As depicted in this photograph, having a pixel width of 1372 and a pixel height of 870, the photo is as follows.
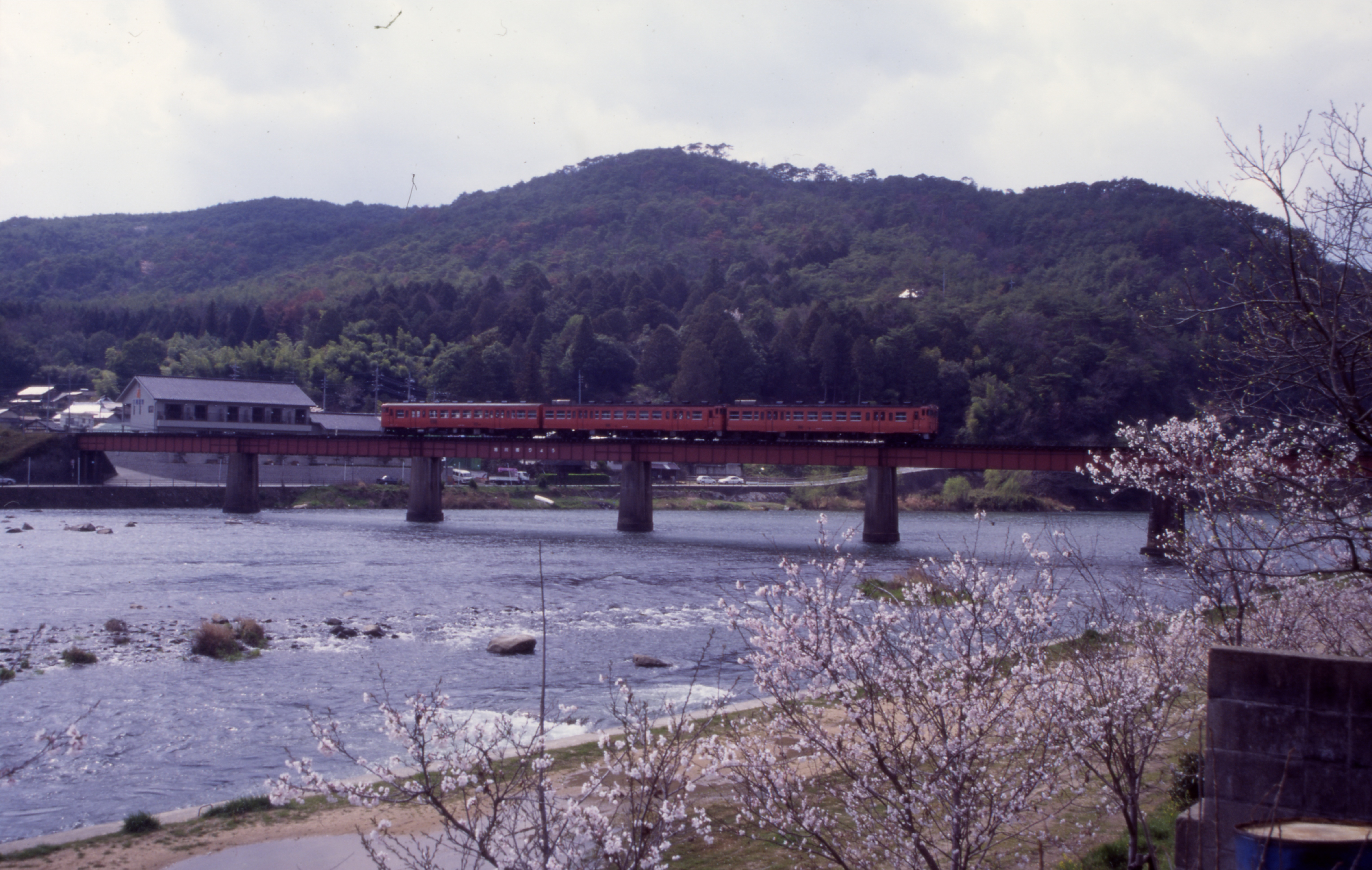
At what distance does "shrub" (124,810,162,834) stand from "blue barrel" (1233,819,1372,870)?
9666 millimetres

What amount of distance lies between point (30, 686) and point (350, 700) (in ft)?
17.5

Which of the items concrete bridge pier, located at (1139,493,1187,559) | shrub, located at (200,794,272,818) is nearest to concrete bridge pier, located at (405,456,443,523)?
concrete bridge pier, located at (1139,493,1187,559)

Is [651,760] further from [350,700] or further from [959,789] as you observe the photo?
[350,700]

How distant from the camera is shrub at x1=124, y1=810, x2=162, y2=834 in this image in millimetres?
9867

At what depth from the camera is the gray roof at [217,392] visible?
242 ft

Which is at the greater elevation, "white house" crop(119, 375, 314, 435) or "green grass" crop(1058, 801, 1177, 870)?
"white house" crop(119, 375, 314, 435)

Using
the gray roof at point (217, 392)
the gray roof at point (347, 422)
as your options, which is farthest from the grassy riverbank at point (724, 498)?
the gray roof at point (217, 392)

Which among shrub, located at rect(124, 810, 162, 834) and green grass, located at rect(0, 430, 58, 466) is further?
green grass, located at rect(0, 430, 58, 466)

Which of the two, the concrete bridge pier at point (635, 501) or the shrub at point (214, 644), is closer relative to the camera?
the shrub at point (214, 644)

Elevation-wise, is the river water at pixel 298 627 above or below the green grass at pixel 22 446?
below

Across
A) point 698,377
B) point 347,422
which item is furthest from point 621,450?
point 698,377

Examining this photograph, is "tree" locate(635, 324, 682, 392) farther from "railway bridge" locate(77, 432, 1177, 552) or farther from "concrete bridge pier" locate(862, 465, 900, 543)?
"concrete bridge pier" locate(862, 465, 900, 543)

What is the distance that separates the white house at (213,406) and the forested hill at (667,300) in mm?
30858

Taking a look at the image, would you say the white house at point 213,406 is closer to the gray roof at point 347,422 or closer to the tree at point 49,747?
the gray roof at point 347,422
